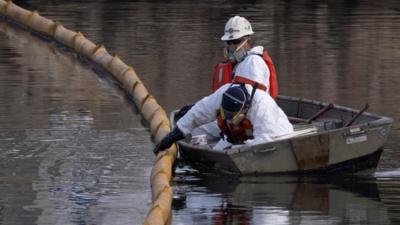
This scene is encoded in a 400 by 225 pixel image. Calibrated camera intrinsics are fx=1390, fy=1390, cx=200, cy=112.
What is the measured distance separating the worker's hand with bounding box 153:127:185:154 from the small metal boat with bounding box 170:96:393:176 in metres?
0.14

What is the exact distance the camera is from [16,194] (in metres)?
14.1

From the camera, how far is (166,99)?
1958cm

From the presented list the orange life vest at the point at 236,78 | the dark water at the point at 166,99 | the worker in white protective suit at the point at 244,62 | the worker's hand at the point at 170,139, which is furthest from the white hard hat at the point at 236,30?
the dark water at the point at 166,99

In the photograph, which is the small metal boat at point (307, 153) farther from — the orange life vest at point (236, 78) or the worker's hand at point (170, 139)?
the orange life vest at point (236, 78)

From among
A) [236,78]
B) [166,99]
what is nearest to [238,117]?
[236,78]

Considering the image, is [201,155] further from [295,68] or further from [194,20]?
[194,20]

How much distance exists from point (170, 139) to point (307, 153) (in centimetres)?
155

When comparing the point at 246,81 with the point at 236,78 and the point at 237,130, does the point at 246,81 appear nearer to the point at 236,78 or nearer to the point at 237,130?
the point at 236,78

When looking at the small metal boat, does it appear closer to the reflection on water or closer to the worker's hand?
the worker's hand

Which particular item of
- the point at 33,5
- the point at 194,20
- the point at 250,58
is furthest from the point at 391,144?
the point at 33,5

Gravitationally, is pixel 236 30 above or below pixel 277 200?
above

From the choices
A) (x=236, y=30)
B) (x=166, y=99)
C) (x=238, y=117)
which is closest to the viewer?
(x=238, y=117)

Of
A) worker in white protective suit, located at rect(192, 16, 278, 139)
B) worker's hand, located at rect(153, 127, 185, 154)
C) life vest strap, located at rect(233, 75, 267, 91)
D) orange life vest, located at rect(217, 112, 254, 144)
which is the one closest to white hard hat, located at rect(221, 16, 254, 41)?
worker in white protective suit, located at rect(192, 16, 278, 139)

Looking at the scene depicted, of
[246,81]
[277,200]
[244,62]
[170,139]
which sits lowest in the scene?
[277,200]
